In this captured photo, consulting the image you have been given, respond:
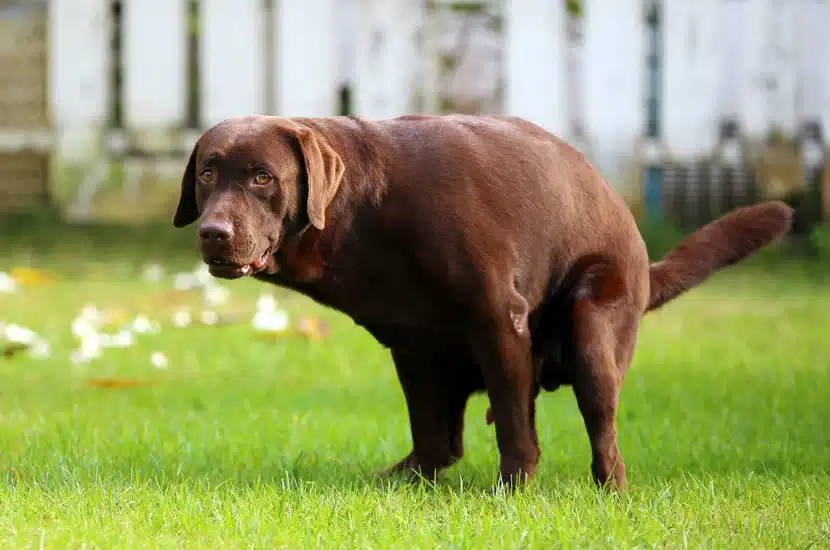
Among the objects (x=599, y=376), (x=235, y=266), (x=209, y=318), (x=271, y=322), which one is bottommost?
(x=209, y=318)

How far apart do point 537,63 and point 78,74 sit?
4345mm

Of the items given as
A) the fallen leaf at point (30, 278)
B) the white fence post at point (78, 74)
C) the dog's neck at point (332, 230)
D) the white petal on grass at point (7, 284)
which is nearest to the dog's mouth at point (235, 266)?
the dog's neck at point (332, 230)

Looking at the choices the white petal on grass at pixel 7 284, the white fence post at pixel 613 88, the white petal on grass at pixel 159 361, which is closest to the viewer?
the white petal on grass at pixel 159 361

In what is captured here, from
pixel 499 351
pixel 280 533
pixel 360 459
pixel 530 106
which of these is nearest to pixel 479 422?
pixel 360 459

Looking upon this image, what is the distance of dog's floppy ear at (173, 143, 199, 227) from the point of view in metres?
4.29

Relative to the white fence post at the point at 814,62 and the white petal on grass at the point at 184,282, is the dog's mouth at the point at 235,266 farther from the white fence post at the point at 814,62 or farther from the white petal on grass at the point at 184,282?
the white fence post at the point at 814,62

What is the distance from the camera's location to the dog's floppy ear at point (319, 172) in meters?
3.98

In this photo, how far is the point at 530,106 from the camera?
12742 millimetres

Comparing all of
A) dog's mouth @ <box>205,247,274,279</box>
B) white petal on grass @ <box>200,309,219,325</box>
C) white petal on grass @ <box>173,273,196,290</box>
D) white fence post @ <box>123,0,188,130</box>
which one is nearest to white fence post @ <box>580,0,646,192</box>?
white fence post @ <box>123,0,188,130</box>

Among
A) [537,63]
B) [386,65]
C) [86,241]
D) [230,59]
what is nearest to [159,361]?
[86,241]

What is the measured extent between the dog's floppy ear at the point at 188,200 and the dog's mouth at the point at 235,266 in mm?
420

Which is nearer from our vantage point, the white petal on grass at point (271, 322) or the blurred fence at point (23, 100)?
the white petal on grass at point (271, 322)

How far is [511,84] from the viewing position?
12.7 metres

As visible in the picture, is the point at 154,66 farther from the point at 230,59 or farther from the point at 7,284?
the point at 7,284
